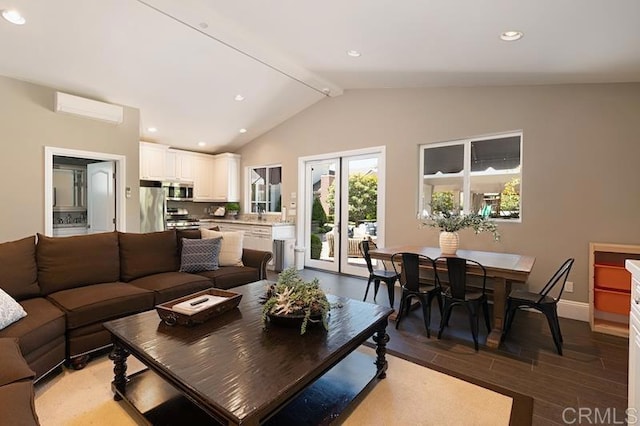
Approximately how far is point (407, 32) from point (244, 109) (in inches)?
140

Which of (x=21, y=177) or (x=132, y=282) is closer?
(x=132, y=282)

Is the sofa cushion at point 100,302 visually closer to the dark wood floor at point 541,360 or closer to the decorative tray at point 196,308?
the decorative tray at point 196,308

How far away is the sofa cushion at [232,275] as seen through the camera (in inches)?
139

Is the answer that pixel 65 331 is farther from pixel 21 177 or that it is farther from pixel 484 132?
pixel 484 132

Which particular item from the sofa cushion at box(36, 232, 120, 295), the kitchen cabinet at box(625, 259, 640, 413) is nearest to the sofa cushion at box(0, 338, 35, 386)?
the sofa cushion at box(36, 232, 120, 295)

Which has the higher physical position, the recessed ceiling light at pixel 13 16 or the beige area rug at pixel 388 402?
the recessed ceiling light at pixel 13 16

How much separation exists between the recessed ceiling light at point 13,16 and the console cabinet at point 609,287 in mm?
6212

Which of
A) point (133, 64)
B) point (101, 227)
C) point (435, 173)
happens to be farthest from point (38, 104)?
point (435, 173)

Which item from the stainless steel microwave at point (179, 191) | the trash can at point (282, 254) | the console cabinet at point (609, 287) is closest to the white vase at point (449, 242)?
the console cabinet at point (609, 287)

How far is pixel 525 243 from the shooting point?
391cm

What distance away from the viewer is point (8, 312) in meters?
2.09

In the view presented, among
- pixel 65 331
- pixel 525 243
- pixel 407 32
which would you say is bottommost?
pixel 65 331

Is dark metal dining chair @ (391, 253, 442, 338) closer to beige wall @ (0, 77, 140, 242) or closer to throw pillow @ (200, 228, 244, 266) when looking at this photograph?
throw pillow @ (200, 228, 244, 266)

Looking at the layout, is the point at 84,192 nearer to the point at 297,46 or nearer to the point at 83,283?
the point at 83,283
